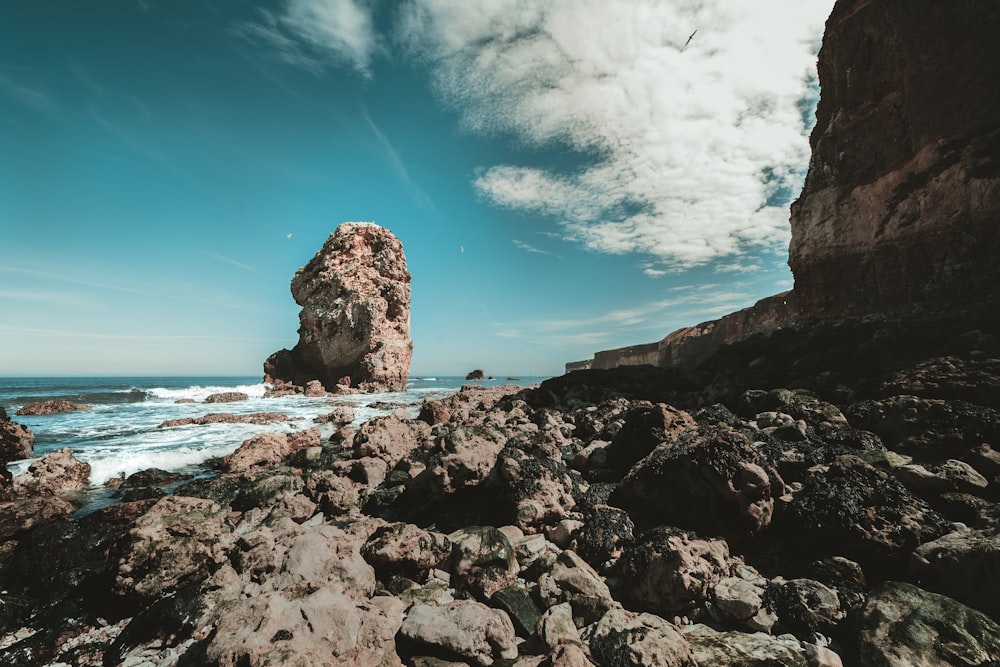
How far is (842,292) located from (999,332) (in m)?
7.55

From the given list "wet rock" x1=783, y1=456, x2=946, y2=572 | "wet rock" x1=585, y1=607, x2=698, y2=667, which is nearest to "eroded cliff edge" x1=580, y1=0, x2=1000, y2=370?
"wet rock" x1=783, y1=456, x2=946, y2=572

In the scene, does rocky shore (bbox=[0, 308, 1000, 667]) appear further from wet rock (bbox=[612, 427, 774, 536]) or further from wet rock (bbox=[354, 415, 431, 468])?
wet rock (bbox=[354, 415, 431, 468])

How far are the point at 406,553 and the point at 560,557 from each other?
6.28 ft

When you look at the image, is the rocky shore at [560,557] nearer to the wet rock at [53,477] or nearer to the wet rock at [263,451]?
the wet rock at [53,477]

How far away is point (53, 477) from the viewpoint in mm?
8641

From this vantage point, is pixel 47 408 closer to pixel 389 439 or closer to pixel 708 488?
pixel 389 439

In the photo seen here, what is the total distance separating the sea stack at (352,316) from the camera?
124 feet

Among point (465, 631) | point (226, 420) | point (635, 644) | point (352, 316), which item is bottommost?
point (465, 631)

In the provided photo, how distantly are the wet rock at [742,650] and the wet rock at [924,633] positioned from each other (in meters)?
0.53

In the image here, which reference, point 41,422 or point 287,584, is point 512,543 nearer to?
point 287,584

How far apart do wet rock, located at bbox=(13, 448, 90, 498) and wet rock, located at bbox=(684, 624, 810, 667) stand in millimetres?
12315

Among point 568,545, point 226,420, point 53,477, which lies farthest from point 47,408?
point 568,545

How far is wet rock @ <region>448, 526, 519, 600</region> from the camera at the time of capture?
4.49 metres

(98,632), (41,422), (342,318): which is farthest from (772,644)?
(342,318)
